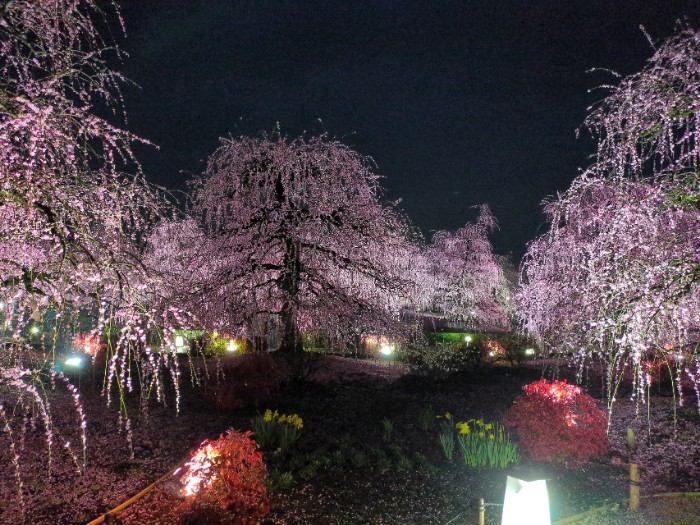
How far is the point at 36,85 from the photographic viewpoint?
3.36m

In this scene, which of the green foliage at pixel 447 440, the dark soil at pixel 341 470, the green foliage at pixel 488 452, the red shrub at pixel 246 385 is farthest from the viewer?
the red shrub at pixel 246 385

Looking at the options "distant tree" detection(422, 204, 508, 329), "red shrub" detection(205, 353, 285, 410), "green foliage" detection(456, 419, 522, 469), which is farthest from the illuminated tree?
"distant tree" detection(422, 204, 508, 329)

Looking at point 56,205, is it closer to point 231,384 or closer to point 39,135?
point 39,135

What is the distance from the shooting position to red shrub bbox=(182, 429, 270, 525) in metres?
4.78

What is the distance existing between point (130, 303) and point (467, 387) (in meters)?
12.1

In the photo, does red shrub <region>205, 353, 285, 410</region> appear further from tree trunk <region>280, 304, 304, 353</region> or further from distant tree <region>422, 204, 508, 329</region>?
distant tree <region>422, 204, 508, 329</region>

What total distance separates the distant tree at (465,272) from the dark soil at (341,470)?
16.3 meters

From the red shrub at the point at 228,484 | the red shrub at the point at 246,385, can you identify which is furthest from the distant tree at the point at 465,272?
the red shrub at the point at 228,484

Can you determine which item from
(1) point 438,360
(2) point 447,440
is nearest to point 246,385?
(2) point 447,440

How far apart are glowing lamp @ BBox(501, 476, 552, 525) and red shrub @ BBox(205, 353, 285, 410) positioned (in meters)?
6.85

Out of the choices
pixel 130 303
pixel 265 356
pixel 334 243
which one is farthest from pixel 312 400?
pixel 130 303

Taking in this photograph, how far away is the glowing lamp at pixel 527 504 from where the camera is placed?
179 inches

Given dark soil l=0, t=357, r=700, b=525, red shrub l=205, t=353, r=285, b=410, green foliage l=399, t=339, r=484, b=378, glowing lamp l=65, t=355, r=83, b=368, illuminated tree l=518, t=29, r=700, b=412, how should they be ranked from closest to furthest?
illuminated tree l=518, t=29, r=700, b=412
dark soil l=0, t=357, r=700, b=525
red shrub l=205, t=353, r=285, b=410
glowing lamp l=65, t=355, r=83, b=368
green foliage l=399, t=339, r=484, b=378

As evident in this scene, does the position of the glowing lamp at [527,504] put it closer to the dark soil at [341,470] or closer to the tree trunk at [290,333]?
the dark soil at [341,470]
